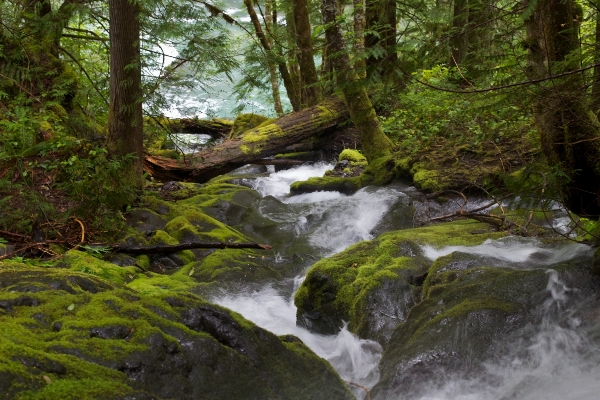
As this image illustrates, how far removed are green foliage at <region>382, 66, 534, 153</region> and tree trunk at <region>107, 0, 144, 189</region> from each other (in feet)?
16.7

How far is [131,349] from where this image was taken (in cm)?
251

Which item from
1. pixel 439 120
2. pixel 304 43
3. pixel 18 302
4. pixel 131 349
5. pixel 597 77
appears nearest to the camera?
pixel 131 349

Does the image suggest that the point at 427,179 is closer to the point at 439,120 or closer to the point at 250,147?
the point at 439,120

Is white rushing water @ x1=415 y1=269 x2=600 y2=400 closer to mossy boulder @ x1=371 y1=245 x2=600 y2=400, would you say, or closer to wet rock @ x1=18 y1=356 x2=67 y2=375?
mossy boulder @ x1=371 y1=245 x2=600 y2=400

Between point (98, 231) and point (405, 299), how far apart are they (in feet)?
14.5

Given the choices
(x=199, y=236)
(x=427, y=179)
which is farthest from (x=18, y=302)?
(x=427, y=179)

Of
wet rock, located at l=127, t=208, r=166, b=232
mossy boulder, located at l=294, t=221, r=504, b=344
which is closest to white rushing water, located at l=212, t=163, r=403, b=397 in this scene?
mossy boulder, located at l=294, t=221, r=504, b=344

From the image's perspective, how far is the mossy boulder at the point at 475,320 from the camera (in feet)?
12.2

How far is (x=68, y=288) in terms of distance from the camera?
299 cm

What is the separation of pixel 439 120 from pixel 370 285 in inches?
264

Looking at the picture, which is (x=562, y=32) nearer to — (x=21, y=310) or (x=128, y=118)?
(x=21, y=310)

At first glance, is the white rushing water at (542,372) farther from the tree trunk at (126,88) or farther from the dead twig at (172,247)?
the tree trunk at (126,88)

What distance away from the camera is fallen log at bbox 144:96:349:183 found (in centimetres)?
1019

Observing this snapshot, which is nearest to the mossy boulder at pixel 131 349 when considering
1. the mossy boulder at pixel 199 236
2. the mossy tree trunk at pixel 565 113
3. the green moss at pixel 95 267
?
the green moss at pixel 95 267
